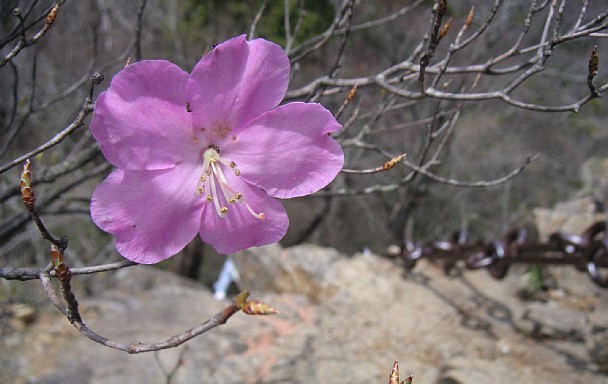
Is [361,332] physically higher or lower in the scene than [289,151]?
lower

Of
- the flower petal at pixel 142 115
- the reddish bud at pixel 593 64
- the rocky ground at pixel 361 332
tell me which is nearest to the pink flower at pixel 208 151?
the flower petal at pixel 142 115

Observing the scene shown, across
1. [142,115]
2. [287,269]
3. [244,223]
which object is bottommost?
[287,269]

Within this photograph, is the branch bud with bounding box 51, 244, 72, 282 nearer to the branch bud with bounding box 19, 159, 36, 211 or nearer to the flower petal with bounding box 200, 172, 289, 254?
the branch bud with bounding box 19, 159, 36, 211

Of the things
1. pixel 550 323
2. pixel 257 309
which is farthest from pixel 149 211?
pixel 550 323

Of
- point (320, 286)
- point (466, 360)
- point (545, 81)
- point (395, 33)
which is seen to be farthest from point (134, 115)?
point (545, 81)

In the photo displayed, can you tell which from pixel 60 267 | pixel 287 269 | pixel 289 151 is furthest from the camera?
pixel 287 269

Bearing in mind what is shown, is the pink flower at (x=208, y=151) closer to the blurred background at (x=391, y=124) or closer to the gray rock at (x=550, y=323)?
the gray rock at (x=550, y=323)

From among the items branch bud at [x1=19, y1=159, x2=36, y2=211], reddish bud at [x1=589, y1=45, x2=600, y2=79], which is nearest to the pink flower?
branch bud at [x1=19, y1=159, x2=36, y2=211]

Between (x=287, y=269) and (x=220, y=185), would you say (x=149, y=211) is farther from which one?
(x=287, y=269)

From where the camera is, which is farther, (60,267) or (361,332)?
(361,332)
